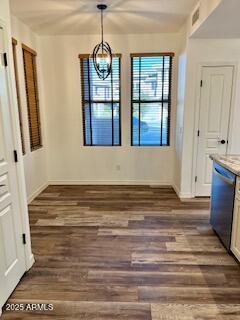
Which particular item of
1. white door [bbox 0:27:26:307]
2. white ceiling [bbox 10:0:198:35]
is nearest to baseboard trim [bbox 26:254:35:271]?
white door [bbox 0:27:26:307]

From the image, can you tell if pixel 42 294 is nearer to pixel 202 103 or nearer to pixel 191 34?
pixel 202 103

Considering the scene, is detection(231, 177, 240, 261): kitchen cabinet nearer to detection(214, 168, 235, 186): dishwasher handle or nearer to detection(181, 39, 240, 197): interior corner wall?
detection(214, 168, 235, 186): dishwasher handle

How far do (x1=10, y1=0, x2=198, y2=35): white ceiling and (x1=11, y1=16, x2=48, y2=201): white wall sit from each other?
162mm

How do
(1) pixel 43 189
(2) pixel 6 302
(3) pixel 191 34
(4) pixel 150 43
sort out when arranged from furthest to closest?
(1) pixel 43 189 → (4) pixel 150 43 → (3) pixel 191 34 → (2) pixel 6 302

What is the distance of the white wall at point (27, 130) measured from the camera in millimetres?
3812

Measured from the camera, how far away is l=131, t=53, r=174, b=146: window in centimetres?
457

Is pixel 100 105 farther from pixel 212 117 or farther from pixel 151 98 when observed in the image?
pixel 212 117

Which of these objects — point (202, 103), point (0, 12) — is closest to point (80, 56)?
point (202, 103)

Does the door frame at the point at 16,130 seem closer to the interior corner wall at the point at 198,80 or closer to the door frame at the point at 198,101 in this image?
the interior corner wall at the point at 198,80

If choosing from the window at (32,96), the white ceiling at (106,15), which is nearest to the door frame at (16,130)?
the white ceiling at (106,15)

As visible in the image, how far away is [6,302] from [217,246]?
2.26 meters

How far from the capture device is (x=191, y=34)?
359 centimetres

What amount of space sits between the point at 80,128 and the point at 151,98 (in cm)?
155

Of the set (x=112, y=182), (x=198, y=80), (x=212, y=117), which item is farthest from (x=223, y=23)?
(x=112, y=182)
